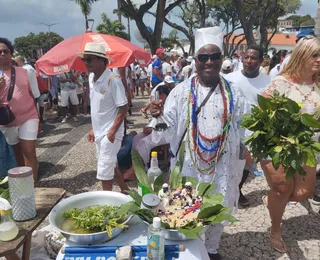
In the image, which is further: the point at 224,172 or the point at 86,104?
the point at 86,104

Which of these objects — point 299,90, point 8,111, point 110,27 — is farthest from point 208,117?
point 110,27

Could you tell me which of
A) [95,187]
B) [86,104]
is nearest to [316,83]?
[95,187]

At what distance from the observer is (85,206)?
6.66ft

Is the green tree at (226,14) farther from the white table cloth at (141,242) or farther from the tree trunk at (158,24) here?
the white table cloth at (141,242)

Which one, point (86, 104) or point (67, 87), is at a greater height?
point (67, 87)

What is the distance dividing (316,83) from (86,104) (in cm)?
827

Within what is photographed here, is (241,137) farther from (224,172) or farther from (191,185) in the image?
(191,185)

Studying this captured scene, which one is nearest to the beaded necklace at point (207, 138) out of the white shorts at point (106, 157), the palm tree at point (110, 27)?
the white shorts at point (106, 157)

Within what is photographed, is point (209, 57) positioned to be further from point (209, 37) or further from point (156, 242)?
point (156, 242)

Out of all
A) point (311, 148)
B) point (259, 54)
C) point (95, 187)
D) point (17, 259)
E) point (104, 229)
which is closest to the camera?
point (104, 229)

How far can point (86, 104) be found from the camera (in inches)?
398

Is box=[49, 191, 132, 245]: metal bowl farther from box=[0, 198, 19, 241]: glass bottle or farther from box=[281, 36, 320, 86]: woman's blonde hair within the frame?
box=[281, 36, 320, 86]: woman's blonde hair

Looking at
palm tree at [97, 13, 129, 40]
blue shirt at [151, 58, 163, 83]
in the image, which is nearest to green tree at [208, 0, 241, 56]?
palm tree at [97, 13, 129, 40]

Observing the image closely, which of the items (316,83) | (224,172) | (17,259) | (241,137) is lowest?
(17,259)
